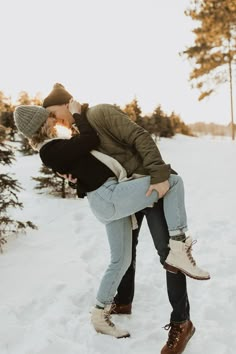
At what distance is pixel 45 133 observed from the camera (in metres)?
3.27

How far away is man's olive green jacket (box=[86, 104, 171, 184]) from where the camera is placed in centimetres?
313

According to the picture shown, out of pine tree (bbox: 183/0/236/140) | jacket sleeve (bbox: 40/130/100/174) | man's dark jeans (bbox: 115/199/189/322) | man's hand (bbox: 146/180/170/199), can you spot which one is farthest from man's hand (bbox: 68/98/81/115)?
pine tree (bbox: 183/0/236/140)

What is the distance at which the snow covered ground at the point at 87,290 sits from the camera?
3.60 meters

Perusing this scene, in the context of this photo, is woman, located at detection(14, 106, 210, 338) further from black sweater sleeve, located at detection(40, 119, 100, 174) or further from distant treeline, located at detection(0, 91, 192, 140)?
distant treeline, located at detection(0, 91, 192, 140)

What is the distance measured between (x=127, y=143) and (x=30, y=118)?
2.79 feet

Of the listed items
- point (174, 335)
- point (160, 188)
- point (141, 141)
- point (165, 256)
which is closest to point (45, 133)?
point (141, 141)

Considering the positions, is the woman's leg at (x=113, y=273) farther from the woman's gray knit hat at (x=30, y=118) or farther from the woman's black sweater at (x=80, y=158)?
the woman's gray knit hat at (x=30, y=118)

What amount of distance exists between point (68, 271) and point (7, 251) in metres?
1.35

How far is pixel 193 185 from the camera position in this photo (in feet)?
37.3

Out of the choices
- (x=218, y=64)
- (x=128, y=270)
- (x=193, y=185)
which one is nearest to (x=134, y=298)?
(x=128, y=270)

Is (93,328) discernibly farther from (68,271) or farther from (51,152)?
(51,152)

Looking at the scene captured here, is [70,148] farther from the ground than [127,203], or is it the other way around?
[70,148]

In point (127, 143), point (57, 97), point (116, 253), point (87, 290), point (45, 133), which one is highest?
point (57, 97)

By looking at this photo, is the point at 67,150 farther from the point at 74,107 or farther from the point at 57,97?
the point at 57,97
